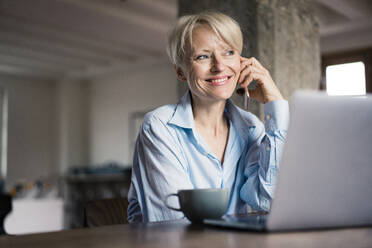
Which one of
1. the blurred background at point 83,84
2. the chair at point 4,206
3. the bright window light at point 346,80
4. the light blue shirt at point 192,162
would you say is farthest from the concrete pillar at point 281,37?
the chair at point 4,206

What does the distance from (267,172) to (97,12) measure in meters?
4.33

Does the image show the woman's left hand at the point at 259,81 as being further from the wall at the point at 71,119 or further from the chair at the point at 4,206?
the wall at the point at 71,119

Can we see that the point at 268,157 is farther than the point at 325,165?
Yes

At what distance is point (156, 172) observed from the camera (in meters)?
1.24

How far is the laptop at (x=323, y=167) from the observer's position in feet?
2.37

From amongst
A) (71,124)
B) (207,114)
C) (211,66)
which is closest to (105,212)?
(207,114)

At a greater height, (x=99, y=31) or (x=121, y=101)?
(x=99, y=31)

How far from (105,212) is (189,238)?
2.70 feet

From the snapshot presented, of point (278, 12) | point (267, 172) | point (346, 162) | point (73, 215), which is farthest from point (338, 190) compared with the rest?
point (73, 215)

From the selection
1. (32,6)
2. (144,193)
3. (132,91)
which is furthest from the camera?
(132,91)

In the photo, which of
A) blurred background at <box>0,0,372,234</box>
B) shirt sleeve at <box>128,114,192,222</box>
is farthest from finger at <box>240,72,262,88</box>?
blurred background at <box>0,0,372,234</box>

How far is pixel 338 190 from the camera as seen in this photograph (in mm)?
803

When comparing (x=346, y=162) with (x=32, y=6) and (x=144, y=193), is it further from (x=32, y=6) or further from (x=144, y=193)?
(x=32, y=6)

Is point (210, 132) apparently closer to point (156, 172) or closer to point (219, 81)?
point (219, 81)
